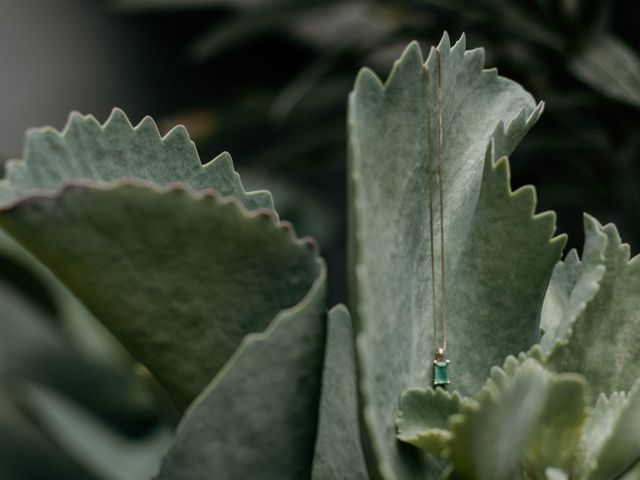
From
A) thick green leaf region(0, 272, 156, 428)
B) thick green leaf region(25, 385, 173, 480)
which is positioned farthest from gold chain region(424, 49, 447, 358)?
thick green leaf region(0, 272, 156, 428)

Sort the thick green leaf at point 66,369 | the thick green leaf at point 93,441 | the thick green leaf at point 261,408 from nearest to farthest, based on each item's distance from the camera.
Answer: the thick green leaf at point 261,408, the thick green leaf at point 93,441, the thick green leaf at point 66,369

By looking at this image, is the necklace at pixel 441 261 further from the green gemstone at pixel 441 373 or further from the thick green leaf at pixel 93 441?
the thick green leaf at pixel 93 441

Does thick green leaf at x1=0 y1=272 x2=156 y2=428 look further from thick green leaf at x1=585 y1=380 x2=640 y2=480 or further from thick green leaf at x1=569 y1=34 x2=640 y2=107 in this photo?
thick green leaf at x1=585 y1=380 x2=640 y2=480

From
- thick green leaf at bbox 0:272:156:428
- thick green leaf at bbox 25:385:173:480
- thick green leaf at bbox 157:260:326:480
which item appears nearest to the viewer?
thick green leaf at bbox 157:260:326:480

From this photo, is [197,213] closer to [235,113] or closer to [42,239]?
[42,239]

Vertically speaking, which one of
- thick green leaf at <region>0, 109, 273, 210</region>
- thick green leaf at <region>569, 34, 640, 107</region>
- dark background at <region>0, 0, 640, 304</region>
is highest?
dark background at <region>0, 0, 640, 304</region>

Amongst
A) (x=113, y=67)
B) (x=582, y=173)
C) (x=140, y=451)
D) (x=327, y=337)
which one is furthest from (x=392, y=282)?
(x=113, y=67)

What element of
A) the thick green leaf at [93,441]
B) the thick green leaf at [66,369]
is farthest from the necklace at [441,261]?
the thick green leaf at [66,369]

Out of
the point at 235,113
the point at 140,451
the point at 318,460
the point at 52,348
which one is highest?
the point at 235,113
